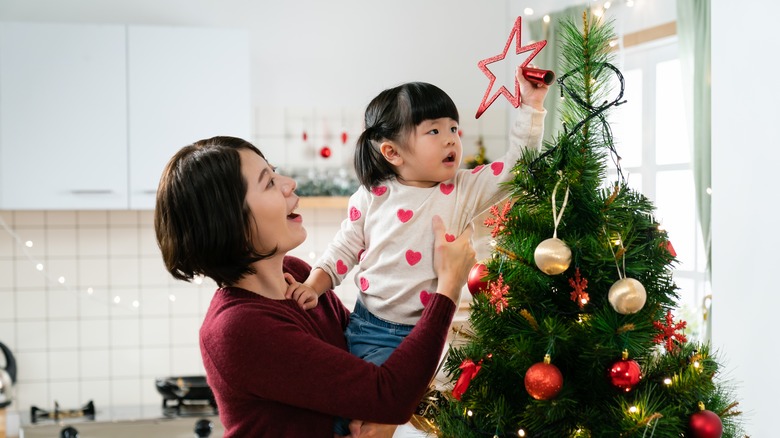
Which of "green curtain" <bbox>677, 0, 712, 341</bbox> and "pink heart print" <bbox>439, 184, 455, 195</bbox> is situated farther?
"green curtain" <bbox>677, 0, 712, 341</bbox>

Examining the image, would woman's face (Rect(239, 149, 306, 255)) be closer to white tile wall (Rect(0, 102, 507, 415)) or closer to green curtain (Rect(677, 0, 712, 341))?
green curtain (Rect(677, 0, 712, 341))

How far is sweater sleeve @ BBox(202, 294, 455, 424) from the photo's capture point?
43.9 inches

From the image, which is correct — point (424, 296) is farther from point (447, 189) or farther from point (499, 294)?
point (499, 294)

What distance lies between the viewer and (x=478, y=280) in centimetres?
113

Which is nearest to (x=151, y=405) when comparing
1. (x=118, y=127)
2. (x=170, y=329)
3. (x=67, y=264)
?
(x=170, y=329)

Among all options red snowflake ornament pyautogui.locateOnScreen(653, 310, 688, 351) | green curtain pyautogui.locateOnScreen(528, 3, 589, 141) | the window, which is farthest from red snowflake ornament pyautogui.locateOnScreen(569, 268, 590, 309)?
green curtain pyautogui.locateOnScreen(528, 3, 589, 141)

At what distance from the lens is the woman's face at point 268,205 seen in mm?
1198

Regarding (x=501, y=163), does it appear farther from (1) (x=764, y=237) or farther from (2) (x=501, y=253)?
(1) (x=764, y=237)

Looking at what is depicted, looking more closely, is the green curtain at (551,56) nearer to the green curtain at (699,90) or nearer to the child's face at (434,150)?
the green curtain at (699,90)

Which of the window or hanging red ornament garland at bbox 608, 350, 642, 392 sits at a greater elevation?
the window

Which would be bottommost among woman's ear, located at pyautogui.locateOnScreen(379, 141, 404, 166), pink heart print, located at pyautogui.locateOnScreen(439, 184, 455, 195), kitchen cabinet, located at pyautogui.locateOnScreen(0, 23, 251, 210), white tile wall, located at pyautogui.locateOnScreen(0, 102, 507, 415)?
white tile wall, located at pyautogui.locateOnScreen(0, 102, 507, 415)

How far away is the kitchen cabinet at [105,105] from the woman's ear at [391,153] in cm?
195

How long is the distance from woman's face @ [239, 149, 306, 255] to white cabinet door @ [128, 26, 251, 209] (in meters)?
2.02

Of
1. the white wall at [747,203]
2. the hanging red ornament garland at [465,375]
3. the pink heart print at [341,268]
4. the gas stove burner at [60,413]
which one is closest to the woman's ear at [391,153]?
the pink heart print at [341,268]
